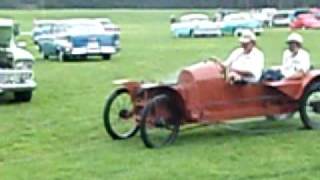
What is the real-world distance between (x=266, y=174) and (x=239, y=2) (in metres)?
77.7

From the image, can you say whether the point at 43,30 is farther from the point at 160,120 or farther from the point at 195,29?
the point at 160,120

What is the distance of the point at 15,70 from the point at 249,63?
523 cm

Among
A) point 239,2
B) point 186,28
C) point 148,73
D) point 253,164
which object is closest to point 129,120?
point 253,164

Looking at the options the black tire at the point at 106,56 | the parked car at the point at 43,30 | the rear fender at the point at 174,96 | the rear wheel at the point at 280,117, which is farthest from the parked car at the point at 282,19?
the rear fender at the point at 174,96

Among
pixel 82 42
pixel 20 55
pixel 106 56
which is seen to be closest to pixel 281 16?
pixel 106 56

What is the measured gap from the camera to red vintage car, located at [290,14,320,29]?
57.7 meters

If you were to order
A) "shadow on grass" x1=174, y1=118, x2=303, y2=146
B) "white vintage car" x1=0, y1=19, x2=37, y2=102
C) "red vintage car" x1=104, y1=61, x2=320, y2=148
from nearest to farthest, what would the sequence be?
1. "red vintage car" x1=104, y1=61, x2=320, y2=148
2. "shadow on grass" x1=174, y1=118, x2=303, y2=146
3. "white vintage car" x1=0, y1=19, x2=37, y2=102

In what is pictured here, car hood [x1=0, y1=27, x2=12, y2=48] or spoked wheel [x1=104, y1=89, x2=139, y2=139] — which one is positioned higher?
car hood [x1=0, y1=27, x2=12, y2=48]

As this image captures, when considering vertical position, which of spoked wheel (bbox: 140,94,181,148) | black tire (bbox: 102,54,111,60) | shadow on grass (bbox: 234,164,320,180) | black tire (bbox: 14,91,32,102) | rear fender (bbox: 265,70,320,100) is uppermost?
rear fender (bbox: 265,70,320,100)

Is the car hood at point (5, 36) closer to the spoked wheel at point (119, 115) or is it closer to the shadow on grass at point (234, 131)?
the spoked wheel at point (119, 115)

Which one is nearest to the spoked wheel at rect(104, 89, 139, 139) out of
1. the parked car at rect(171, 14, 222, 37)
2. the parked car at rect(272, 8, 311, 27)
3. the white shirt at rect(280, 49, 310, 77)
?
the white shirt at rect(280, 49, 310, 77)

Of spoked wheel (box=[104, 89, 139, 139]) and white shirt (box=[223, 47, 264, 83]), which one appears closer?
spoked wheel (box=[104, 89, 139, 139])

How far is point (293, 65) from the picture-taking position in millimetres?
12242

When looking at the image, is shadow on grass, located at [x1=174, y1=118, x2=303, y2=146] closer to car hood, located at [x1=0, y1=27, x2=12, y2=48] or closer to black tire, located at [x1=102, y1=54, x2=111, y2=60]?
car hood, located at [x1=0, y1=27, x2=12, y2=48]
